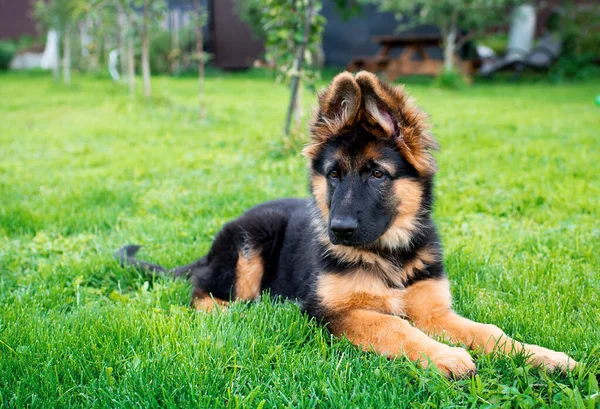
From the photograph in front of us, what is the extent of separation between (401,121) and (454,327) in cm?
120

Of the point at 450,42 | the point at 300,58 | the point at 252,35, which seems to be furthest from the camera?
the point at 252,35

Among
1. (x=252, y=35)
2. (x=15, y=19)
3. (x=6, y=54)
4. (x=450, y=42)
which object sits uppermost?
(x=15, y=19)

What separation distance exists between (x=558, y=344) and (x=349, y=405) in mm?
1223

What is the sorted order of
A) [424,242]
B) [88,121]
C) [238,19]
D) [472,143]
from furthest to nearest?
1. [238,19]
2. [88,121]
3. [472,143]
4. [424,242]

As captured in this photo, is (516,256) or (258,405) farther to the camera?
(516,256)

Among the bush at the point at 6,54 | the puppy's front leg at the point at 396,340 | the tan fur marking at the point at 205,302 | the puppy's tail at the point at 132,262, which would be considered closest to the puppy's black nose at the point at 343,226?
the puppy's front leg at the point at 396,340

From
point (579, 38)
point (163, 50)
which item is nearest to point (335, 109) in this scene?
point (579, 38)

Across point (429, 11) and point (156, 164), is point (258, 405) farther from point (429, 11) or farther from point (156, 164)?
point (429, 11)

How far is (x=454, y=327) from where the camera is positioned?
2.98 m

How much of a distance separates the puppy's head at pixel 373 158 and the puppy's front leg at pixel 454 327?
1.12ft

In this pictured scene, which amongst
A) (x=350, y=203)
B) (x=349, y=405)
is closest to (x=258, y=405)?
(x=349, y=405)

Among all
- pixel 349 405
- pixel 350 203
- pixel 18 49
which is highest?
pixel 18 49

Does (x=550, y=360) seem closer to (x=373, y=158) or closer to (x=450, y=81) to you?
(x=373, y=158)

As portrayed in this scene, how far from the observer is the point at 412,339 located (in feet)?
8.93
